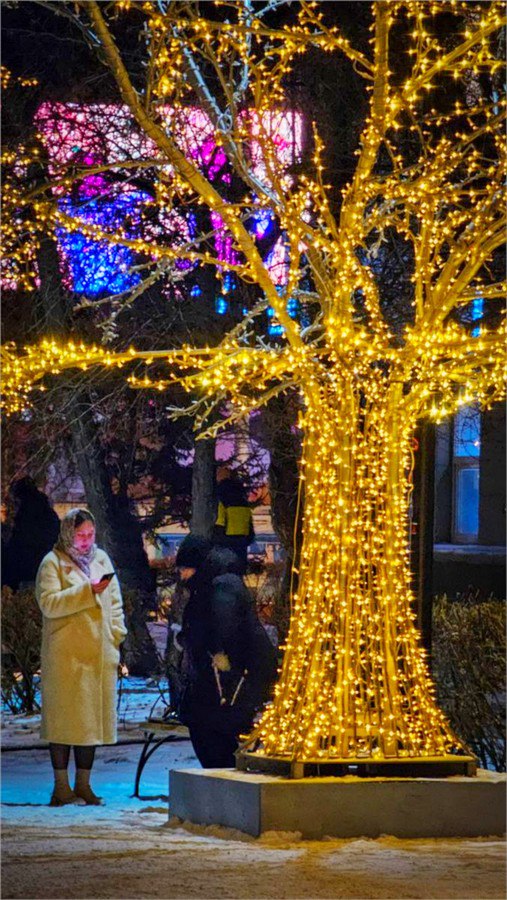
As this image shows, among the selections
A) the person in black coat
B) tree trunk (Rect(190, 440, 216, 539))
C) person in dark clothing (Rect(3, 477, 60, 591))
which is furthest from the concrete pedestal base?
tree trunk (Rect(190, 440, 216, 539))

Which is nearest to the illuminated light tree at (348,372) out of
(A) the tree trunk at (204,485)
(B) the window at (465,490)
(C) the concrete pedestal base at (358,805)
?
(C) the concrete pedestal base at (358,805)

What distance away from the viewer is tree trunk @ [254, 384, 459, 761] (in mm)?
7984

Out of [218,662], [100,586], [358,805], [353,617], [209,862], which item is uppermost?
[100,586]

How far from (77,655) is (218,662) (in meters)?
0.86

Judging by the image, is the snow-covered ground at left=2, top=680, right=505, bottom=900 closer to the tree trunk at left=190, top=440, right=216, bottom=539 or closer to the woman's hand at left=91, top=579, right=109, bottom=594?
the woman's hand at left=91, top=579, right=109, bottom=594

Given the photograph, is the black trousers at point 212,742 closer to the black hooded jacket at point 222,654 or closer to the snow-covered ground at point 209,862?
the black hooded jacket at point 222,654

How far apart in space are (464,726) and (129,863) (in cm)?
442

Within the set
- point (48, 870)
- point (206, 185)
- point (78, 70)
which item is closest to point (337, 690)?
point (48, 870)

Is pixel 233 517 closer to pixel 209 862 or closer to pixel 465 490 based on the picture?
pixel 209 862

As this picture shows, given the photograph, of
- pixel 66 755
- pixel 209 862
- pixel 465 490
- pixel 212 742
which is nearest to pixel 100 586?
pixel 66 755

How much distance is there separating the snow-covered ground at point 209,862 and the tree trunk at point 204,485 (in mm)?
8008

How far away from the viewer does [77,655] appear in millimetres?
9266

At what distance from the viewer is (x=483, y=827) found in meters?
7.73

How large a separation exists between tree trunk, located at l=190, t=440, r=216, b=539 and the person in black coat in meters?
7.22
